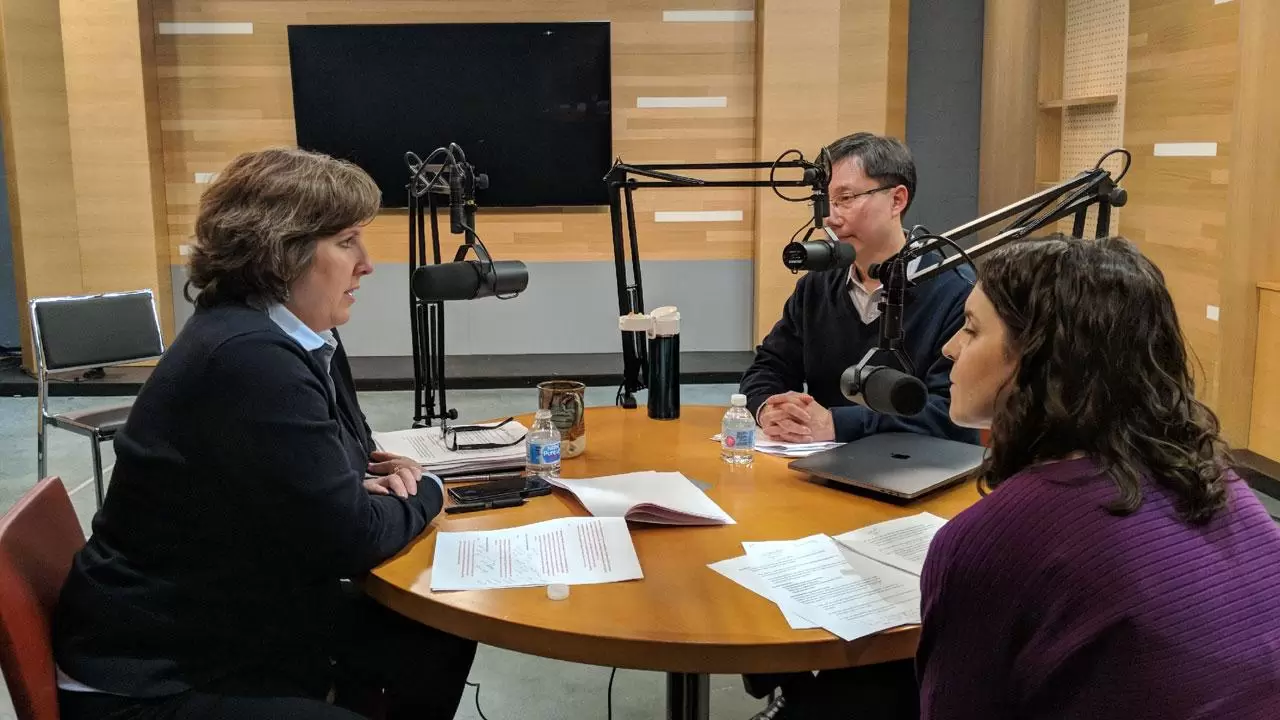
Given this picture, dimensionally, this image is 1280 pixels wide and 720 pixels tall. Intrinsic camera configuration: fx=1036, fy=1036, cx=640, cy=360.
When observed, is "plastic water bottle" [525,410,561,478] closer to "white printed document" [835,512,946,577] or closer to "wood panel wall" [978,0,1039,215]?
"white printed document" [835,512,946,577]

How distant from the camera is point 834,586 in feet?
4.53

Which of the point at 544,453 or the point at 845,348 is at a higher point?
the point at 845,348

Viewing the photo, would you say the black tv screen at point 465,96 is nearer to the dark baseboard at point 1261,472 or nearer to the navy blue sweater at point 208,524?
the dark baseboard at point 1261,472

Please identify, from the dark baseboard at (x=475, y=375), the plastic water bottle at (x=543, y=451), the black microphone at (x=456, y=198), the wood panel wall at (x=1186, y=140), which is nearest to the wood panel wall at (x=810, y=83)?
the dark baseboard at (x=475, y=375)

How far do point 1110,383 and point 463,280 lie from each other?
49.6 inches

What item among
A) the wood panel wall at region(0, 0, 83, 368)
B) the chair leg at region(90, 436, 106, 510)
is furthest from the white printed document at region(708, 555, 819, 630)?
the wood panel wall at region(0, 0, 83, 368)

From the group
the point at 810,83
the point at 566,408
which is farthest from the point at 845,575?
the point at 810,83

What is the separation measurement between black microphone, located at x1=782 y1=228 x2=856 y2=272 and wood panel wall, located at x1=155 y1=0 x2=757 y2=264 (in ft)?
12.6

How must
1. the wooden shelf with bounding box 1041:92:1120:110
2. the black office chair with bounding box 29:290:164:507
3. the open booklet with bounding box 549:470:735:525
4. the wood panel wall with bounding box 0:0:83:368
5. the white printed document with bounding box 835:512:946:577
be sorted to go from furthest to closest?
the wood panel wall with bounding box 0:0:83:368, the wooden shelf with bounding box 1041:92:1120:110, the black office chair with bounding box 29:290:164:507, the open booklet with bounding box 549:470:735:525, the white printed document with bounding box 835:512:946:577

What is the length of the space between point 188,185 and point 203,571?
511 centimetres

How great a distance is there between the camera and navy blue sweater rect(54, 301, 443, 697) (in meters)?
1.36

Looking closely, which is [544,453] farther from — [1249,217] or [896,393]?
[1249,217]

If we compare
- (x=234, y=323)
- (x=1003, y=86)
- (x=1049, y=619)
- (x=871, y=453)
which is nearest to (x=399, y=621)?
(x=234, y=323)

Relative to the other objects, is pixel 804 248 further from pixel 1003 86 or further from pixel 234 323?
pixel 1003 86
